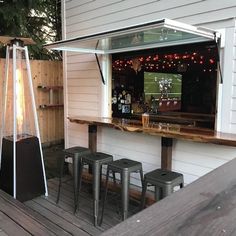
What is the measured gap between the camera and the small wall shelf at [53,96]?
5.73 meters

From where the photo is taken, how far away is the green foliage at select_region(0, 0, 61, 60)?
5141 mm

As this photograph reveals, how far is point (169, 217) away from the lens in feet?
2.41

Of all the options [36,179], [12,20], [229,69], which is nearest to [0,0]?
[12,20]

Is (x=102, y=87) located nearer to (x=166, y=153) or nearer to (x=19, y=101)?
(x=19, y=101)

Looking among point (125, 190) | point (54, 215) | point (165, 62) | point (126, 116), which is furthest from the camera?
point (165, 62)

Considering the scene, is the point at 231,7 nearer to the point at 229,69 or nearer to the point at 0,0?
the point at 229,69

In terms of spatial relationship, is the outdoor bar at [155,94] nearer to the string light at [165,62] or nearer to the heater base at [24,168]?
the string light at [165,62]

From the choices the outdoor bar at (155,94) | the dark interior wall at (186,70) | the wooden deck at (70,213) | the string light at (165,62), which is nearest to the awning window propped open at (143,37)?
the outdoor bar at (155,94)

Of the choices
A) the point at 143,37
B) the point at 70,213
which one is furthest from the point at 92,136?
the point at 143,37

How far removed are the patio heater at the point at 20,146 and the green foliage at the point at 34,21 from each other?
7.08ft

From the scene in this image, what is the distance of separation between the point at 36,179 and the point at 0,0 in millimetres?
3619

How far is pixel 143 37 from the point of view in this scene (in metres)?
2.65

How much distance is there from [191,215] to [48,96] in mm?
5423

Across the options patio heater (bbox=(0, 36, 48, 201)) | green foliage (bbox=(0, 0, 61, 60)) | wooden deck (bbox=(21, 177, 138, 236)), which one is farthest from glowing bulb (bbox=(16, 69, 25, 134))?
green foliage (bbox=(0, 0, 61, 60))
